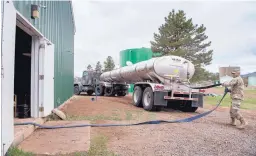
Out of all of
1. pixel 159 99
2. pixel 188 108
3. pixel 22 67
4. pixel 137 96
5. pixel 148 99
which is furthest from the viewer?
pixel 137 96

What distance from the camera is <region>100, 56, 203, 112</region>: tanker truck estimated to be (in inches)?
395

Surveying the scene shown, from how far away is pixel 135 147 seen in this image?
4.56 meters

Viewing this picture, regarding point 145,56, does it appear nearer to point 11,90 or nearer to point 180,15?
point 180,15

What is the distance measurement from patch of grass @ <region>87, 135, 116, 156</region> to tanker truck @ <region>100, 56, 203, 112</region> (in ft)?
16.8

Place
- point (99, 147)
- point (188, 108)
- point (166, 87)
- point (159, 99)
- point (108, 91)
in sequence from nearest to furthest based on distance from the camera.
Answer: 1. point (99, 147)
2. point (159, 99)
3. point (166, 87)
4. point (188, 108)
5. point (108, 91)

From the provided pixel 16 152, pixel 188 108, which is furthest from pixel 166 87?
pixel 16 152

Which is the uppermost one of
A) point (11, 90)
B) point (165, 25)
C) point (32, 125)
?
point (165, 25)

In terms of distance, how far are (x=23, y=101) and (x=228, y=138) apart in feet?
18.4

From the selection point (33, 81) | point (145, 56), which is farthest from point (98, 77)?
point (33, 81)

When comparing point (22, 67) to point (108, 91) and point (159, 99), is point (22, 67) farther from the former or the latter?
point (108, 91)

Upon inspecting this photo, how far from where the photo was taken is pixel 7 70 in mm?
3215

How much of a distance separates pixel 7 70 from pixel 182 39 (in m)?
26.8

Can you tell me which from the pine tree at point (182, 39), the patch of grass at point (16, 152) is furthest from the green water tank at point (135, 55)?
the patch of grass at point (16, 152)

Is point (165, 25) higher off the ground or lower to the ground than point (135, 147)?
higher
